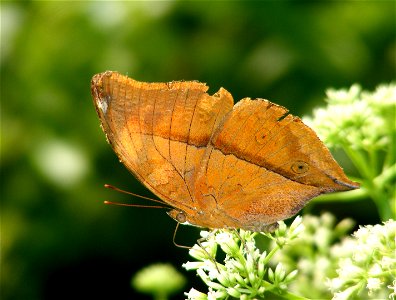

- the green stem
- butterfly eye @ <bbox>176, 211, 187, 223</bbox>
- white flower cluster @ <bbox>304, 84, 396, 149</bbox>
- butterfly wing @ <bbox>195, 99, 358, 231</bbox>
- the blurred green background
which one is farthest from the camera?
the blurred green background

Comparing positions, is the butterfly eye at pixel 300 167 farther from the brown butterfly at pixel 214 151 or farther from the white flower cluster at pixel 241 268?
the white flower cluster at pixel 241 268

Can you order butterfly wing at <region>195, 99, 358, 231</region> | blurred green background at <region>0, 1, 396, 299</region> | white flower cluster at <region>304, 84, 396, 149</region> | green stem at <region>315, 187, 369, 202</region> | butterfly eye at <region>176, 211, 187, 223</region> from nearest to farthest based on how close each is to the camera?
butterfly wing at <region>195, 99, 358, 231</region> < butterfly eye at <region>176, 211, 187, 223</region> < green stem at <region>315, 187, 369, 202</region> < white flower cluster at <region>304, 84, 396, 149</region> < blurred green background at <region>0, 1, 396, 299</region>

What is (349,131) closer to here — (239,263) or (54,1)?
(239,263)

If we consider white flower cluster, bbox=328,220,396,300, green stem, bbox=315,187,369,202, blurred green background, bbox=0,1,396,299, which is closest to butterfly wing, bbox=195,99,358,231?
white flower cluster, bbox=328,220,396,300

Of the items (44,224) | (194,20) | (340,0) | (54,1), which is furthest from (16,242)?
(340,0)

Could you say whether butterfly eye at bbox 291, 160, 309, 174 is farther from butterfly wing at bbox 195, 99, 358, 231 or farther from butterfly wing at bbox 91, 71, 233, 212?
butterfly wing at bbox 91, 71, 233, 212

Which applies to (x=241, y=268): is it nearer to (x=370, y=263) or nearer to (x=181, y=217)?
(x=181, y=217)

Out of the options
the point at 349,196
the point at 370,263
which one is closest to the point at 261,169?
the point at 370,263
